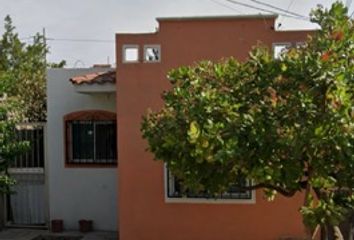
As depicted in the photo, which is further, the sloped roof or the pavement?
the pavement

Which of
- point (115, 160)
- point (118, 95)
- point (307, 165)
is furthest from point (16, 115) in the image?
point (307, 165)

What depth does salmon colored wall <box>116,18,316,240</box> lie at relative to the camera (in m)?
10.7

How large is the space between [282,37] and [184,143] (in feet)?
15.2

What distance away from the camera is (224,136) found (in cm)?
639

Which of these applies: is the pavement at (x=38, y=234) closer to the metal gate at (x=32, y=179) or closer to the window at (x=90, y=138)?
the metal gate at (x=32, y=179)

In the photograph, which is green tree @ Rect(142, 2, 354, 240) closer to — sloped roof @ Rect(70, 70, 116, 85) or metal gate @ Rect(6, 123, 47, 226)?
sloped roof @ Rect(70, 70, 116, 85)

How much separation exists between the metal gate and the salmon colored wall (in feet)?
12.5

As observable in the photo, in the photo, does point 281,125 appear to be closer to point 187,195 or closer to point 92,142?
point 187,195

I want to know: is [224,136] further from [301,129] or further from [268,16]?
[268,16]

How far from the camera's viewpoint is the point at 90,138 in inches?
538

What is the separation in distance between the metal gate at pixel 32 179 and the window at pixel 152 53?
15.0 feet

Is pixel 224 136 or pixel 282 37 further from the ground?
pixel 282 37

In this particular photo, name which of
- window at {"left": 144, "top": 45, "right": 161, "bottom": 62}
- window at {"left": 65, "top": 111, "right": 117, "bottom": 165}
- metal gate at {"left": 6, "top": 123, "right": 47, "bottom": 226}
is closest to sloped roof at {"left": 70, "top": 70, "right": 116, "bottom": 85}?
window at {"left": 65, "top": 111, "right": 117, "bottom": 165}

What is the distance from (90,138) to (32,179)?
209 centimetres
